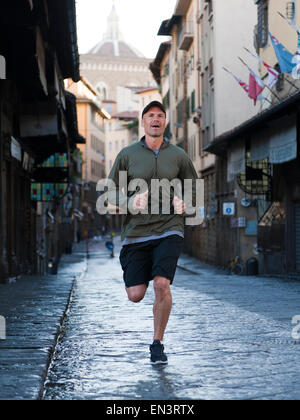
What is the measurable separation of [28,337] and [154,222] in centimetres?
157

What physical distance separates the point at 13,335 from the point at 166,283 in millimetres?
1567

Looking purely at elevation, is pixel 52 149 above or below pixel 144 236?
above

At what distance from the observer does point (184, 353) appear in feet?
24.2

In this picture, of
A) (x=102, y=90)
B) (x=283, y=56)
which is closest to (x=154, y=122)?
(x=283, y=56)

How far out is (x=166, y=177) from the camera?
7.09 metres

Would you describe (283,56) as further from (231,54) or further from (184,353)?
(231,54)

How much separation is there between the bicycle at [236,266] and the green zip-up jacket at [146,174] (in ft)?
80.6

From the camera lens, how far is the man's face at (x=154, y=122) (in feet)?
23.4

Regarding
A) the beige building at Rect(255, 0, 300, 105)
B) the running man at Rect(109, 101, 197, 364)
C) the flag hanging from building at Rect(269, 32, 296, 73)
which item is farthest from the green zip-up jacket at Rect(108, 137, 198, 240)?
the beige building at Rect(255, 0, 300, 105)

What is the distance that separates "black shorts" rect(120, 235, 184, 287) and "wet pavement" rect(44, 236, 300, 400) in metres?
0.63

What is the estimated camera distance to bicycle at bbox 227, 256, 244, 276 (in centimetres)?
3161
